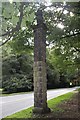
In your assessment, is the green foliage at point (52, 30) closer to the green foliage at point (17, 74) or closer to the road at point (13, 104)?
the road at point (13, 104)

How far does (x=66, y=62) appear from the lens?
20.0m

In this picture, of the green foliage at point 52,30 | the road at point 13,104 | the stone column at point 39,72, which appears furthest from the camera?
the road at point 13,104

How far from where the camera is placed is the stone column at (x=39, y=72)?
10.4 m

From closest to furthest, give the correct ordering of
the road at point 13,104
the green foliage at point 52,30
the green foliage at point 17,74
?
the green foliage at point 52,30 < the road at point 13,104 < the green foliage at point 17,74

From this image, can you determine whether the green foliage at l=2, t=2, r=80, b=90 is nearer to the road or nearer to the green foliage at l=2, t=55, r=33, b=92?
the road

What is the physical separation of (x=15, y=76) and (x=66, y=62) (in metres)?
13.3

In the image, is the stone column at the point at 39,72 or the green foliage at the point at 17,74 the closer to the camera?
the stone column at the point at 39,72

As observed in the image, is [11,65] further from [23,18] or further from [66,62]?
[23,18]

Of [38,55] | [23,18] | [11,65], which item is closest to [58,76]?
[11,65]

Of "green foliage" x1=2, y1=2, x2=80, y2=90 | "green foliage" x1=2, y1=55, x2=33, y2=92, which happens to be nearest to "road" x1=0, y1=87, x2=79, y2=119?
"green foliage" x1=2, y1=2, x2=80, y2=90

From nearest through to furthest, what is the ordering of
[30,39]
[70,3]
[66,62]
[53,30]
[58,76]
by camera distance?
1. [70,3]
2. [53,30]
3. [30,39]
4. [66,62]
5. [58,76]

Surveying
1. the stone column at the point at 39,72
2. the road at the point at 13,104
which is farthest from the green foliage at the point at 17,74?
the stone column at the point at 39,72

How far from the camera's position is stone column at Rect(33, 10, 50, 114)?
34.3 feet

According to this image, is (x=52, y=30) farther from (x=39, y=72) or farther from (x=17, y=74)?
(x=17, y=74)
